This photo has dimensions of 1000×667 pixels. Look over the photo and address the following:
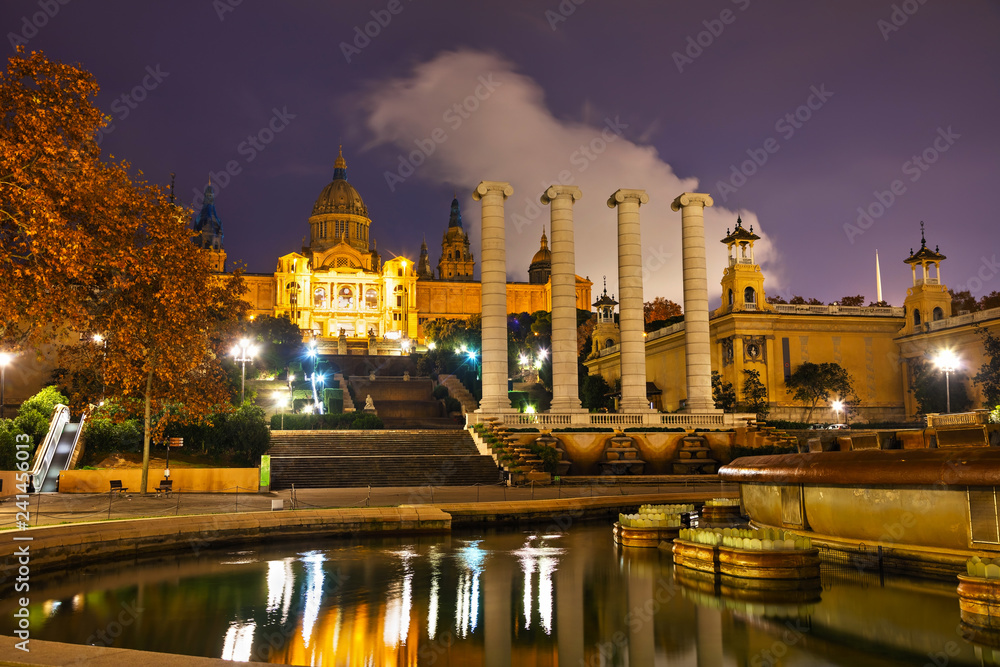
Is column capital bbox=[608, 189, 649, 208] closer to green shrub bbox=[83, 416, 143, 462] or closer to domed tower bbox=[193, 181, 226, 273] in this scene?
green shrub bbox=[83, 416, 143, 462]

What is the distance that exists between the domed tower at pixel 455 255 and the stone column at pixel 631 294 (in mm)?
126624

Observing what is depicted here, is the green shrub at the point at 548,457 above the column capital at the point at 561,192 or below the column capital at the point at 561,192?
below

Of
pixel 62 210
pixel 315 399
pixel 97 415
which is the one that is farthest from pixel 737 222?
pixel 62 210

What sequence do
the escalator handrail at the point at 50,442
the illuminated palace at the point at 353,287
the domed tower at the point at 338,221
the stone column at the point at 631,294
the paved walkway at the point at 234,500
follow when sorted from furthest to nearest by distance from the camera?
1. the domed tower at the point at 338,221
2. the illuminated palace at the point at 353,287
3. the stone column at the point at 631,294
4. the escalator handrail at the point at 50,442
5. the paved walkway at the point at 234,500

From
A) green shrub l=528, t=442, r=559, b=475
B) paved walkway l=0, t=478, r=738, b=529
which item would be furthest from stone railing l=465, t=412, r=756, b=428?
paved walkway l=0, t=478, r=738, b=529

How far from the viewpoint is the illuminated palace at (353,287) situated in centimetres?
14150

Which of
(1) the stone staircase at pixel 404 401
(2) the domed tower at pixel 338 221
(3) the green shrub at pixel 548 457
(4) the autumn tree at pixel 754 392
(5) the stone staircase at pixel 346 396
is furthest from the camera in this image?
(2) the domed tower at pixel 338 221

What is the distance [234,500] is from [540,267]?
466ft

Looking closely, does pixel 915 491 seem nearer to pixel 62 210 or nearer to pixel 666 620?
pixel 666 620

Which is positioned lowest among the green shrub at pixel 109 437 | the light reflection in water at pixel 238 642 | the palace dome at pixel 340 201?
the light reflection in water at pixel 238 642

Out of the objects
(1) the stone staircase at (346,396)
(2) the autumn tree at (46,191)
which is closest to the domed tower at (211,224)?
(1) the stone staircase at (346,396)

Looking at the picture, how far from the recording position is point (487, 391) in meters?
46.4

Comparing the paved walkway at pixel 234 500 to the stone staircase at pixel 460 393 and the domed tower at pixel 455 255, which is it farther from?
the domed tower at pixel 455 255

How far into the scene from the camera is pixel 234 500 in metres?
27.1
